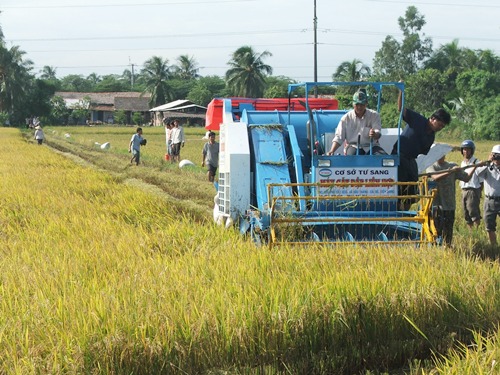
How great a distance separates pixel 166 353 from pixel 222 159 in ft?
15.8

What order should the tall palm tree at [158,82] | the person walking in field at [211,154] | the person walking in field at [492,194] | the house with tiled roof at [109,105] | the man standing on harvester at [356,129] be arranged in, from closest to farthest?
the man standing on harvester at [356,129] → the person walking in field at [492,194] → the person walking in field at [211,154] → the tall palm tree at [158,82] → the house with tiled roof at [109,105]

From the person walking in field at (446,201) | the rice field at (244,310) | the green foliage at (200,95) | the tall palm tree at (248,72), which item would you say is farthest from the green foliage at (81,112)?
the rice field at (244,310)

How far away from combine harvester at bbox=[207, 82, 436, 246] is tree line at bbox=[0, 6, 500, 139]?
2875 cm

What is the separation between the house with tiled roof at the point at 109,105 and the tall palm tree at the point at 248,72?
17884 mm

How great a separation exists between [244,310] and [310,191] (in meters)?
3.51

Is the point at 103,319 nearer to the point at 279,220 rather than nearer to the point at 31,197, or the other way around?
the point at 279,220

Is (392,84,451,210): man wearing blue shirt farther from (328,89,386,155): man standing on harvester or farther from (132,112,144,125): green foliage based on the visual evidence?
(132,112,144,125): green foliage

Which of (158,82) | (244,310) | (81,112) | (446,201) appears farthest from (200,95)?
(244,310)

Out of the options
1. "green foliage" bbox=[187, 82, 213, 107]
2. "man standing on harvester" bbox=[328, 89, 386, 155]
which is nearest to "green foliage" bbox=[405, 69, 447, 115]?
"green foliage" bbox=[187, 82, 213, 107]

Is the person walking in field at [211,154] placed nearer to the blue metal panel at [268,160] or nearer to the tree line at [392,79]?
the blue metal panel at [268,160]

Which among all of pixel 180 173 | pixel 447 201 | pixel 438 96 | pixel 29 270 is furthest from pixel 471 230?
pixel 438 96

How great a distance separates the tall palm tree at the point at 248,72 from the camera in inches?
2645

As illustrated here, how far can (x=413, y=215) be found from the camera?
7.45m

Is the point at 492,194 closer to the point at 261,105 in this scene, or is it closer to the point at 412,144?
the point at 412,144
